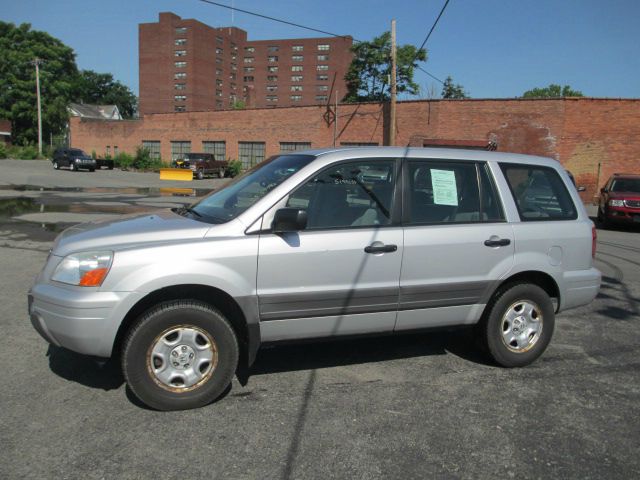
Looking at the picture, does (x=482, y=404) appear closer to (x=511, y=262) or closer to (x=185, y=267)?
(x=511, y=262)

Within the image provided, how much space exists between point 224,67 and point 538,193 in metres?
114

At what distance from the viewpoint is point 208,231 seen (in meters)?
3.52

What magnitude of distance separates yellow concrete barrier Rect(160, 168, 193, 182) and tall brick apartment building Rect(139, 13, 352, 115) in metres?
52.1

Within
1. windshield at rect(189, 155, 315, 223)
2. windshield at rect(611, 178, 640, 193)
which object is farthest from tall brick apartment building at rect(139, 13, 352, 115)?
windshield at rect(189, 155, 315, 223)

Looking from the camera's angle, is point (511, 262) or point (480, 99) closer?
point (511, 262)

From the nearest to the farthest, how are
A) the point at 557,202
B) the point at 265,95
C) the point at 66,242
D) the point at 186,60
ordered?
the point at 66,242, the point at 557,202, the point at 186,60, the point at 265,95

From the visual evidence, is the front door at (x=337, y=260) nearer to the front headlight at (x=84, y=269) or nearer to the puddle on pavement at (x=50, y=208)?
the front headlight at (x=84, y=269)

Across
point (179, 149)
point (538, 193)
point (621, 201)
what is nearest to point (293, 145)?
point (179, 149)

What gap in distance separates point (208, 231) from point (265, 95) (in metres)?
120

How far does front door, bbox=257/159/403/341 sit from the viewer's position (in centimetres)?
360

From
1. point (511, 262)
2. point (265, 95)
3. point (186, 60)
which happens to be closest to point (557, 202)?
point (511, 262)

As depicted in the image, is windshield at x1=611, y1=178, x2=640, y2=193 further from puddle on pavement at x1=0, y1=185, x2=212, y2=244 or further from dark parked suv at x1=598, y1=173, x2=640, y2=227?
puddle on pavement at x1=0, y1=185, x2=212, y2=244

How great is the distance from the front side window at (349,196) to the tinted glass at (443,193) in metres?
0.21

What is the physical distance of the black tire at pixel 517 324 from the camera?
4.31 meters
